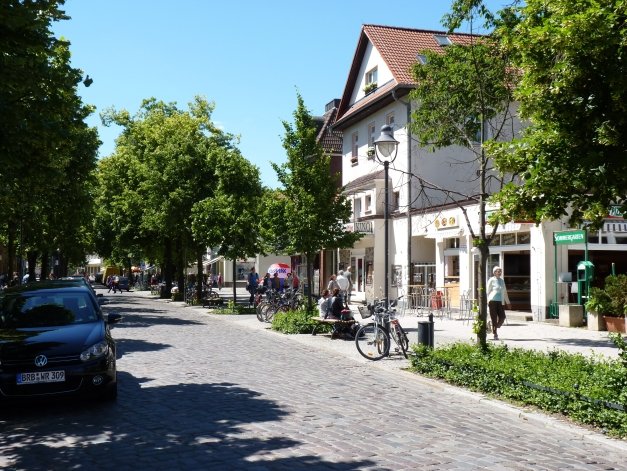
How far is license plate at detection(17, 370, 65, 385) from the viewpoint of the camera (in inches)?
335

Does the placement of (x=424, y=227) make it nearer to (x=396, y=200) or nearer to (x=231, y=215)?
(x=396, y=200)

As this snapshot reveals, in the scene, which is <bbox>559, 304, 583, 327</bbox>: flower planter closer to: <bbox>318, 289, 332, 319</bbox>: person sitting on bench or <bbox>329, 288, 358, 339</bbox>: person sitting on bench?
<bbox>329, 288, 358, 339</bbox>: person sitting on bench

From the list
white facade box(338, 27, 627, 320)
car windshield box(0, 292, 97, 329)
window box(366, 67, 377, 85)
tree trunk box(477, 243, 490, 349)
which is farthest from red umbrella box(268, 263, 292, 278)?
car windshield box(0, 292, 97, 329)

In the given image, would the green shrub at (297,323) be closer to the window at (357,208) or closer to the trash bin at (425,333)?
the trash bin at (425,333)

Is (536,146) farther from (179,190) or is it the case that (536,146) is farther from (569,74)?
(179,190)

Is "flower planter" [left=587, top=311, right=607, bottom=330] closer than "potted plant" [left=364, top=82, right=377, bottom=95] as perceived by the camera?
Yes

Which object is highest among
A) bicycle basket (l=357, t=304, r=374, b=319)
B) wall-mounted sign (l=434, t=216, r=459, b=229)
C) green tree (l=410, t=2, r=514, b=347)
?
green tree (l=410, t=2, r=514, b=347)

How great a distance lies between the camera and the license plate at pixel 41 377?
27.9 ft

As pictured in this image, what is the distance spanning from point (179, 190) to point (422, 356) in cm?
2671

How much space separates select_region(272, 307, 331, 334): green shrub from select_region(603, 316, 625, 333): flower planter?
785 centimetres

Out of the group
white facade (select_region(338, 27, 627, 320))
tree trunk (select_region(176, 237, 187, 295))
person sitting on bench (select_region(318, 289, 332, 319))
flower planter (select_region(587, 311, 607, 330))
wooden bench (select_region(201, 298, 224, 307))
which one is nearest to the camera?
person sitting on bench (select_region(318, 289, 332, 319))

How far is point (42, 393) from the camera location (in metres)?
8.59

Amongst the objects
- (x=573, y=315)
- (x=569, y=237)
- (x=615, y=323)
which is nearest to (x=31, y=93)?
(x=615, y=323)

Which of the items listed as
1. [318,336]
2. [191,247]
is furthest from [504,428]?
[191,247]
